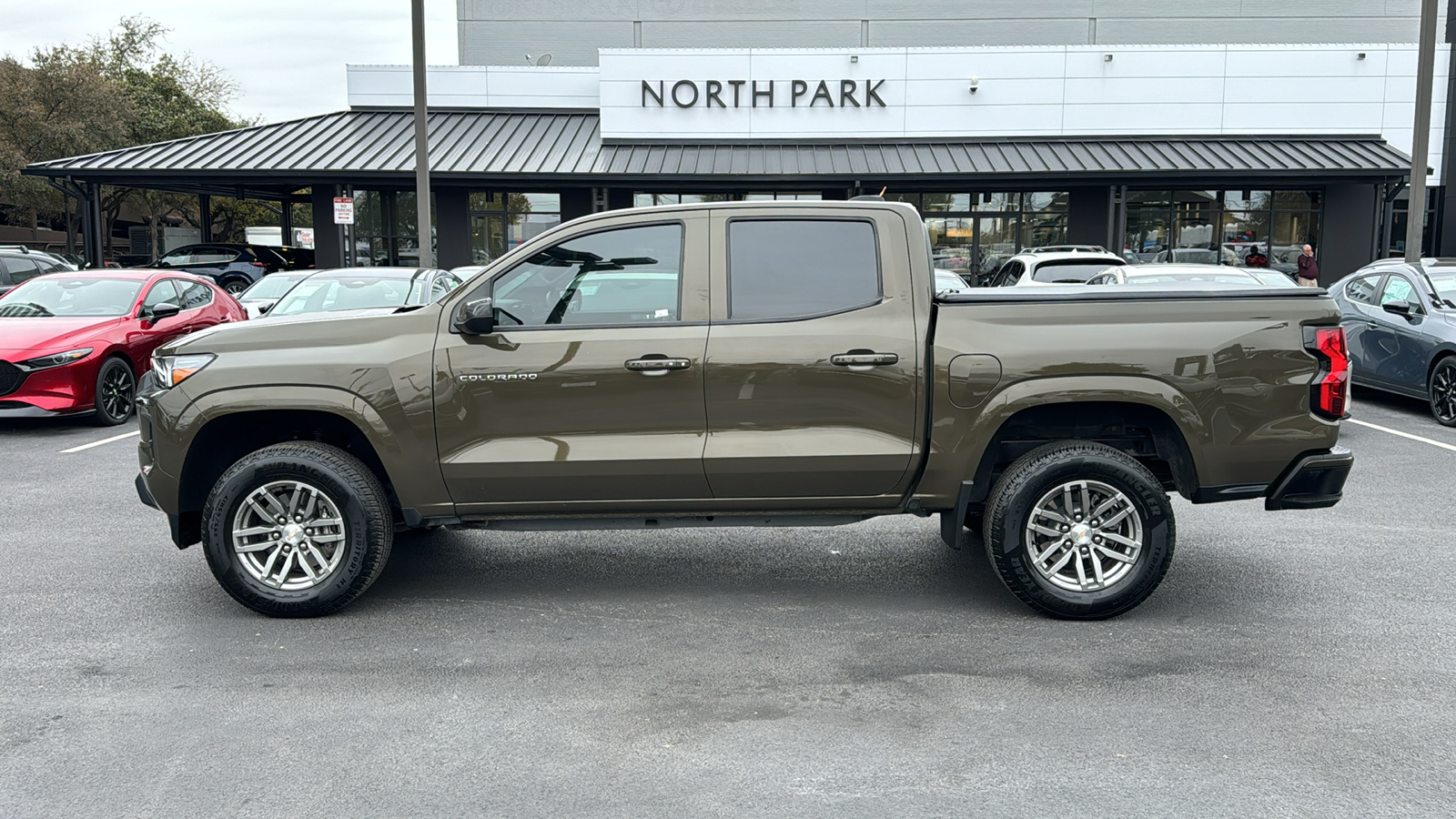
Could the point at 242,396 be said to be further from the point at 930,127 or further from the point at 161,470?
the point at 930,127

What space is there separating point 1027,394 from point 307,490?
345cm

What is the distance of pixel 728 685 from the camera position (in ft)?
14.7

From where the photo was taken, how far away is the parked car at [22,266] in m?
15.9

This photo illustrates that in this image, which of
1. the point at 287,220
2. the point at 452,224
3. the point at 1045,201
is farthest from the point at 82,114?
the point at 1045,201

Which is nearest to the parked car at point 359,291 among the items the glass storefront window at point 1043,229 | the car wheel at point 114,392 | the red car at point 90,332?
the red car at point 90,332

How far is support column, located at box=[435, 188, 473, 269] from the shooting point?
25.6 meters

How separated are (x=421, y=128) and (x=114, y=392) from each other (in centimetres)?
864

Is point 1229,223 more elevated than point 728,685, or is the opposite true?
point 1229,223

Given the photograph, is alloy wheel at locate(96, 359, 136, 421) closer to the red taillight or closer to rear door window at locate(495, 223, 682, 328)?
rear door window at locate(495, 223, 682, 328)

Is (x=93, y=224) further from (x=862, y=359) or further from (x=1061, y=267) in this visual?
(x=862, y=359)

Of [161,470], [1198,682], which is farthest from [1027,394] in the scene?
[161,470]

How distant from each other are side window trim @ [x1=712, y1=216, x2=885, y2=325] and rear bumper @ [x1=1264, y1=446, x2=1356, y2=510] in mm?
2096

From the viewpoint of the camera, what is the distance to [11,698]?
4340 mm

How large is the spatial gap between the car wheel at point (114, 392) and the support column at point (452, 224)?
14297 mm
